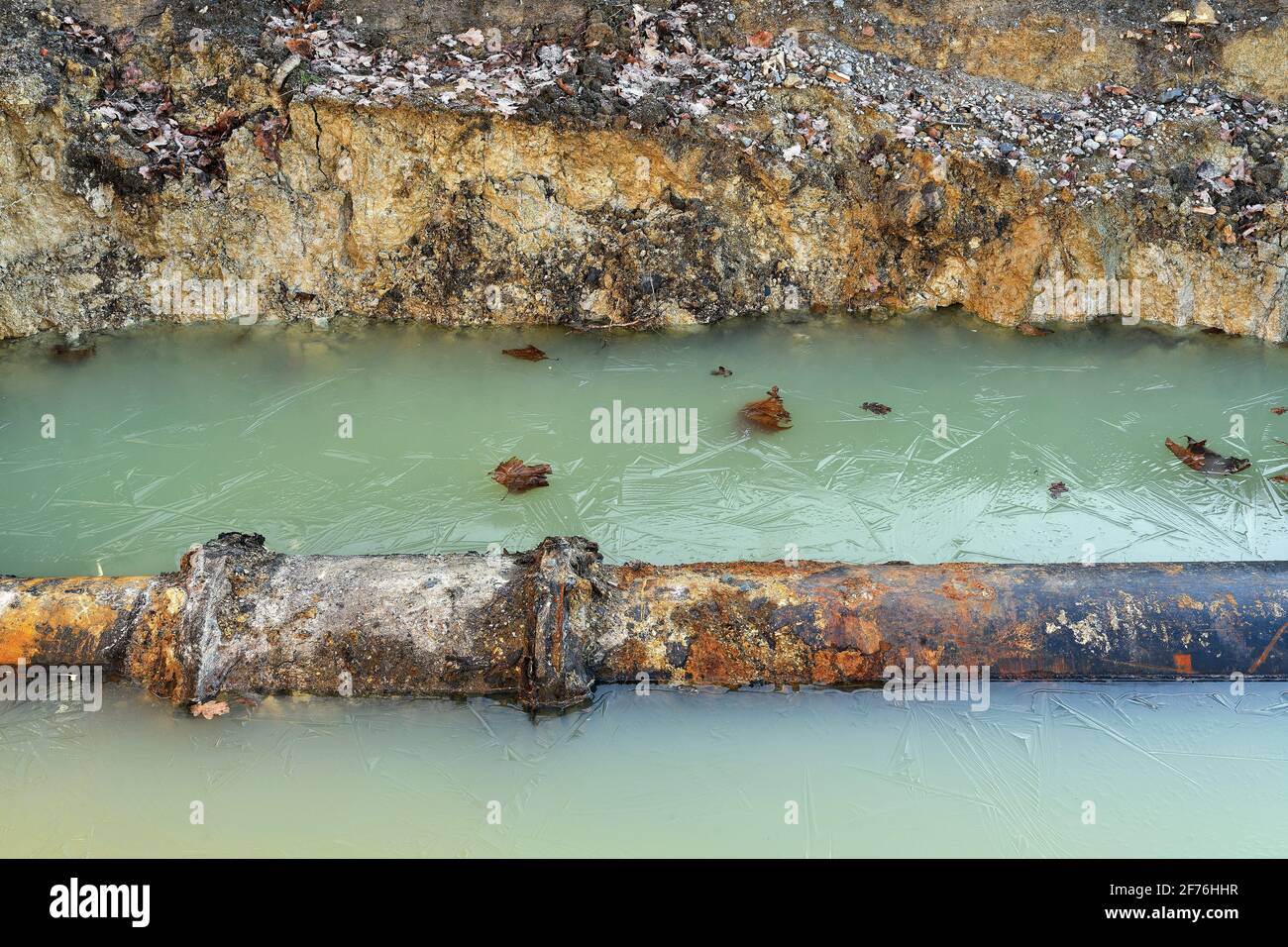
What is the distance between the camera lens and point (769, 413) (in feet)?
19.5

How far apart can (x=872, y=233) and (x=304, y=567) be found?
4.45 meters

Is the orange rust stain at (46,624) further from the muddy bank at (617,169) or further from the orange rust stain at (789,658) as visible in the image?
the muddy bank at (617,169)

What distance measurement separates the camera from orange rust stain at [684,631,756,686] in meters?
3.95

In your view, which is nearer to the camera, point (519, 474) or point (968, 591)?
point (968, 591)

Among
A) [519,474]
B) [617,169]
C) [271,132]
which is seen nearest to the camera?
[519,474]

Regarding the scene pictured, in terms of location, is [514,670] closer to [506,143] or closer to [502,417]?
[502,417]

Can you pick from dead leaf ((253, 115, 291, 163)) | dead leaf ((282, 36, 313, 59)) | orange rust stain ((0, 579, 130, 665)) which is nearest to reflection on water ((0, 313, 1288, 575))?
orange rust stain ((0, 579, 130, 665))

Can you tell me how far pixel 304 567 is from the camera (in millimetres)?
4082

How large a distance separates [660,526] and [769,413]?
1.12m

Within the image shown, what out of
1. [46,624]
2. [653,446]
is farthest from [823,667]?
[46,624]

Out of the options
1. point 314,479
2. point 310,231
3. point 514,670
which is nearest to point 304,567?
point 514,670

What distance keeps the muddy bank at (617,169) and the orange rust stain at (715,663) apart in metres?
3.24

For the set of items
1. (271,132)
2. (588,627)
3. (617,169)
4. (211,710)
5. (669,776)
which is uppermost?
(271,132)

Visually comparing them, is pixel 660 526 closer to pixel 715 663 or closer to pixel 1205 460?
pixel 715 663
